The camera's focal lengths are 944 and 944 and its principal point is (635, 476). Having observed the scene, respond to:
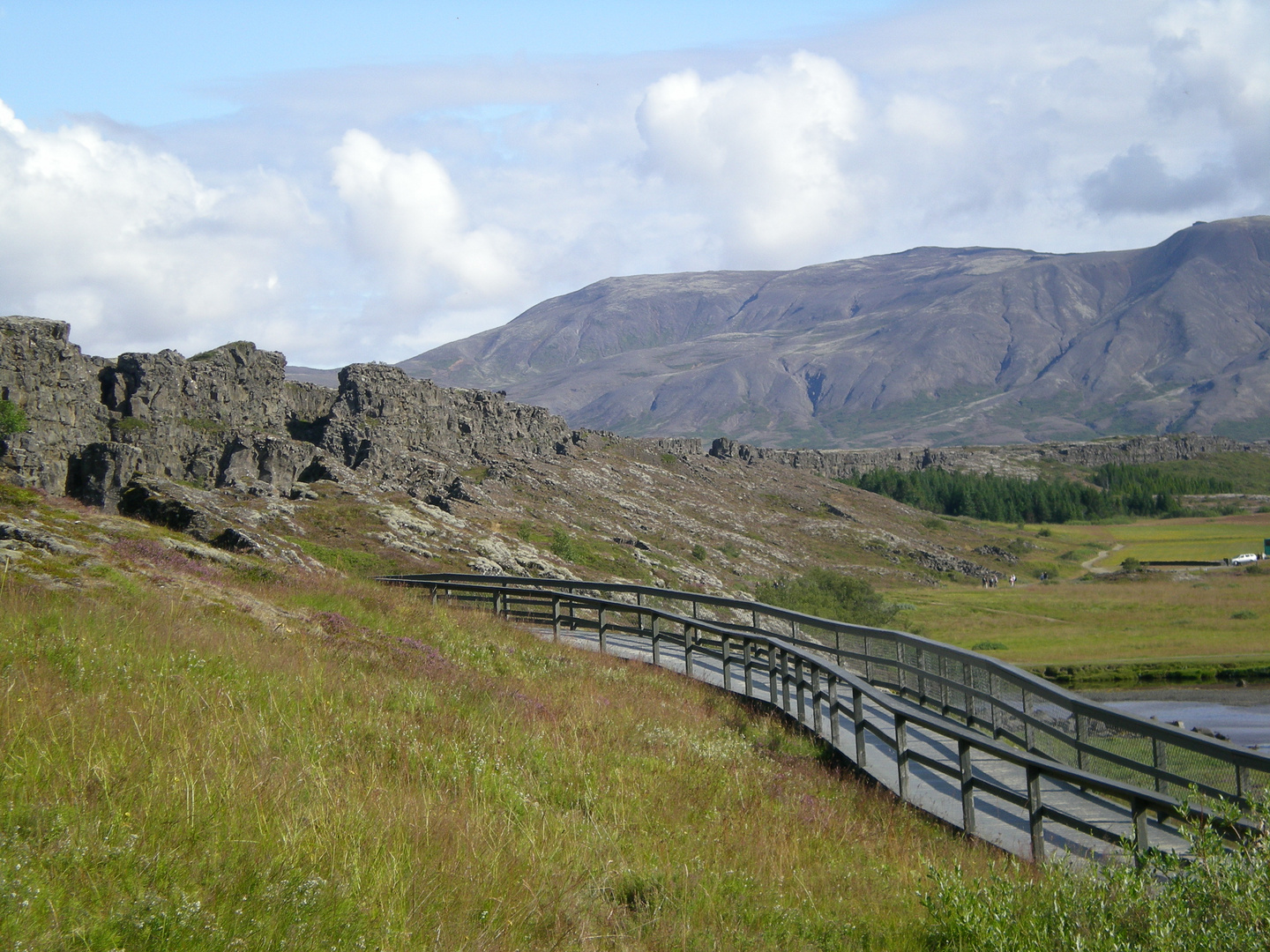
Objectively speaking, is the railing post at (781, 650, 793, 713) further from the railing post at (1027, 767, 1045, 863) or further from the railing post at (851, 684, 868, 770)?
the railing post at (1027, 767, 1045, 863)

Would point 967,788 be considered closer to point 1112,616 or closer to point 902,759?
point 902,759

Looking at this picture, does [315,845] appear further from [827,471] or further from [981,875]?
[827,471]

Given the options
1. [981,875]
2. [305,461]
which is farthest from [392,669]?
[305,461]

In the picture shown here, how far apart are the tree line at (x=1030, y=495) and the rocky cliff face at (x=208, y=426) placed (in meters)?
91.8

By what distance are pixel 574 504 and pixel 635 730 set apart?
70.7 metres

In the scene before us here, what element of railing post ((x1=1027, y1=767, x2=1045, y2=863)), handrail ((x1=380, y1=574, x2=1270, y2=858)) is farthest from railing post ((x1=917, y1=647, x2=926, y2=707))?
railing post ((x1=1027, y1=767, x2=1045, y2=863))

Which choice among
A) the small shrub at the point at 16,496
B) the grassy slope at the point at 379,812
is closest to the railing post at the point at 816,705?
the grassy slope at the point at 379,812

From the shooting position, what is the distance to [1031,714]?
10609 millimetres

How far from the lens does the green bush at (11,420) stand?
166ft

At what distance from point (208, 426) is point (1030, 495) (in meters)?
136

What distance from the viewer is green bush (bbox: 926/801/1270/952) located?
4.77 m

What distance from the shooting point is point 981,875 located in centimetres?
708

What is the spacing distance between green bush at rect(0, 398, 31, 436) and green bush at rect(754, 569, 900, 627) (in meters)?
41.7

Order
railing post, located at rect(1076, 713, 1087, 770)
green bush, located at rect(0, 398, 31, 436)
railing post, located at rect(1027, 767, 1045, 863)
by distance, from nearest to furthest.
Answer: railing post, located at rect(1027, 767, 1045, 863) < railing post, located at rect(1076, 713, 1087, 770) < green bush, located at rect(0, 398, 31, 436)
